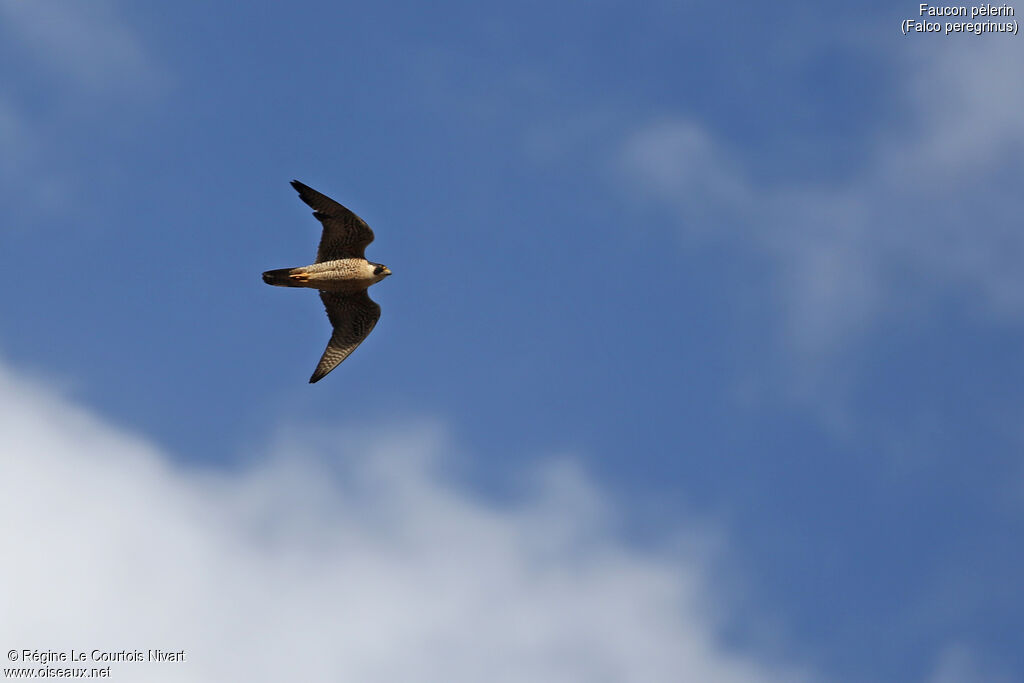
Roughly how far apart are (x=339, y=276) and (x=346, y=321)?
6.37 ft

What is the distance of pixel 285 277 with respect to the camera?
30.0 meters

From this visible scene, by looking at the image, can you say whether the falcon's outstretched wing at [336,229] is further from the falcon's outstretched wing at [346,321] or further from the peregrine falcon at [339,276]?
the falcon's outstretched wing at [346,321]

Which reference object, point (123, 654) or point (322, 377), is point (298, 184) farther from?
point (123, 654)

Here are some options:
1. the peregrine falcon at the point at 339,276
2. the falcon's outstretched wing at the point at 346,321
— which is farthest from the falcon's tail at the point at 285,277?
the falcon's outstretched wing at the point at 346,321

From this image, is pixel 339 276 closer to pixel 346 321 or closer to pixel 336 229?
pixel 336 229

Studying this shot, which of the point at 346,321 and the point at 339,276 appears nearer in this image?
the point at 339,276

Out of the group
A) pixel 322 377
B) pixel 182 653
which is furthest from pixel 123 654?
pixel 322 377

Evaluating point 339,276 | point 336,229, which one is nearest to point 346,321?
point 339,276

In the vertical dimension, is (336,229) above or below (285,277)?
above

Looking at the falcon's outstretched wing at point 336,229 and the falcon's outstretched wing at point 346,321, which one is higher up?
the falcon's outstretched wing at point 336,229

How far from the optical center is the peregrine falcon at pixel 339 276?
30172 mm

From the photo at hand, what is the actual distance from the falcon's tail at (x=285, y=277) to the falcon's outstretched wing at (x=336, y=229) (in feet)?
2.48

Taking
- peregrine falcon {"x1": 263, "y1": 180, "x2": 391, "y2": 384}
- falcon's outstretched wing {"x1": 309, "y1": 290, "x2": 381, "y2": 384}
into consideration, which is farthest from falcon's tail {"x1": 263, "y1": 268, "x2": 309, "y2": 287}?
falcon's outstretched wing {"x1": 309, "y1": 290, "x2": 381, "y2": 384}

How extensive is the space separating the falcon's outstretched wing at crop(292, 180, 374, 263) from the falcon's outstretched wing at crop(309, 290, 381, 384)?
158cm
